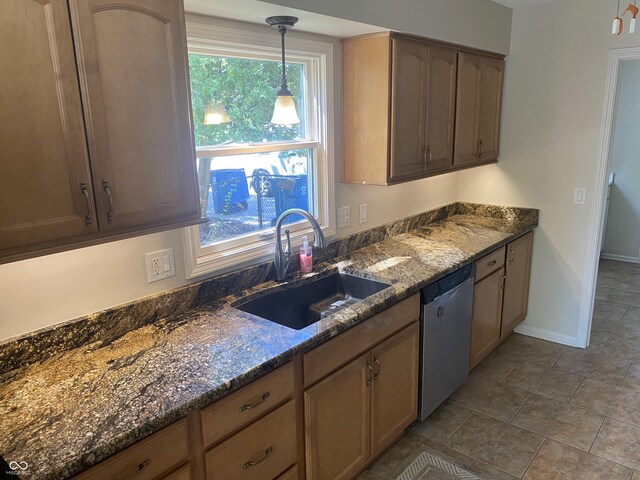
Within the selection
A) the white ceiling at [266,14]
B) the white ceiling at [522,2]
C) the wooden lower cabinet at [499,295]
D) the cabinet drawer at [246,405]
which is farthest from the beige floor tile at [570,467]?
the white ceiling at [522,2]

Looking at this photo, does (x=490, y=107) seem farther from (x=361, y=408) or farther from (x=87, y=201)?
(x=87, y=201)

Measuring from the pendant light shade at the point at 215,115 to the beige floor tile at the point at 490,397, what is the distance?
83.9 inches

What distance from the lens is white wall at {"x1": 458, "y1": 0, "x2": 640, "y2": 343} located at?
3.08 metres

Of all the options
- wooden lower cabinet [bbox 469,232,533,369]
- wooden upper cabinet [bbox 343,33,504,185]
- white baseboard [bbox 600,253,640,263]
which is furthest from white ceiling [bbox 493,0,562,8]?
white baseboard [bbox 600,253,640,263]

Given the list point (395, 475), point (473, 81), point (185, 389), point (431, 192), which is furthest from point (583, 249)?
point (185, 389)

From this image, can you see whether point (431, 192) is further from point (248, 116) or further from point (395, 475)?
point (395, 475)

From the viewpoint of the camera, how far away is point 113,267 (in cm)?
174

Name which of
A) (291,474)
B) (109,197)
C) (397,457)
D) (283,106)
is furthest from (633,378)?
(109,197)

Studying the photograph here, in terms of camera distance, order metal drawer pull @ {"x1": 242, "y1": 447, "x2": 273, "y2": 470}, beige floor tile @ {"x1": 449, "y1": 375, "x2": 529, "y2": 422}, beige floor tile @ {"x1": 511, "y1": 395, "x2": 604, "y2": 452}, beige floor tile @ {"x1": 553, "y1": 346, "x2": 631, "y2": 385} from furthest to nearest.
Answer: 1. beige floor tile @ {"x1": 553, "y1": 346, "x2": 631, "y2": 385}
2. beige floor tile @ {"x1": 449, "y1": 375, "x2": 529, "y2": 422}
3. beige floor tile @ {"x1": 511, "y1": 395, "x2": 604, "y2": 452}
4. metal drawer pull @ {"x1": 242, "y1": 447, "x2": 273, "y2": 470}

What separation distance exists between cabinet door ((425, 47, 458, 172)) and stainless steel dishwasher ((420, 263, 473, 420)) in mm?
698

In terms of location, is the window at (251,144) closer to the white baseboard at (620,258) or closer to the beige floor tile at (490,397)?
the beige floor tile at (490,397)

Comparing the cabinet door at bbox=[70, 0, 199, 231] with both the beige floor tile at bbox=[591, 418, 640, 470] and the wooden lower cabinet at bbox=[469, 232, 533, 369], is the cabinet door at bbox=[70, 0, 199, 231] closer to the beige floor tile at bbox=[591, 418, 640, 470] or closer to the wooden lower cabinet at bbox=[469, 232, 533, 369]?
the wooden lower cabinet at bbox=[469, 232, 533, 369]

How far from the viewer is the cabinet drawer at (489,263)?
9.36 ft

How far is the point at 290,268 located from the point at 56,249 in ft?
4.21
